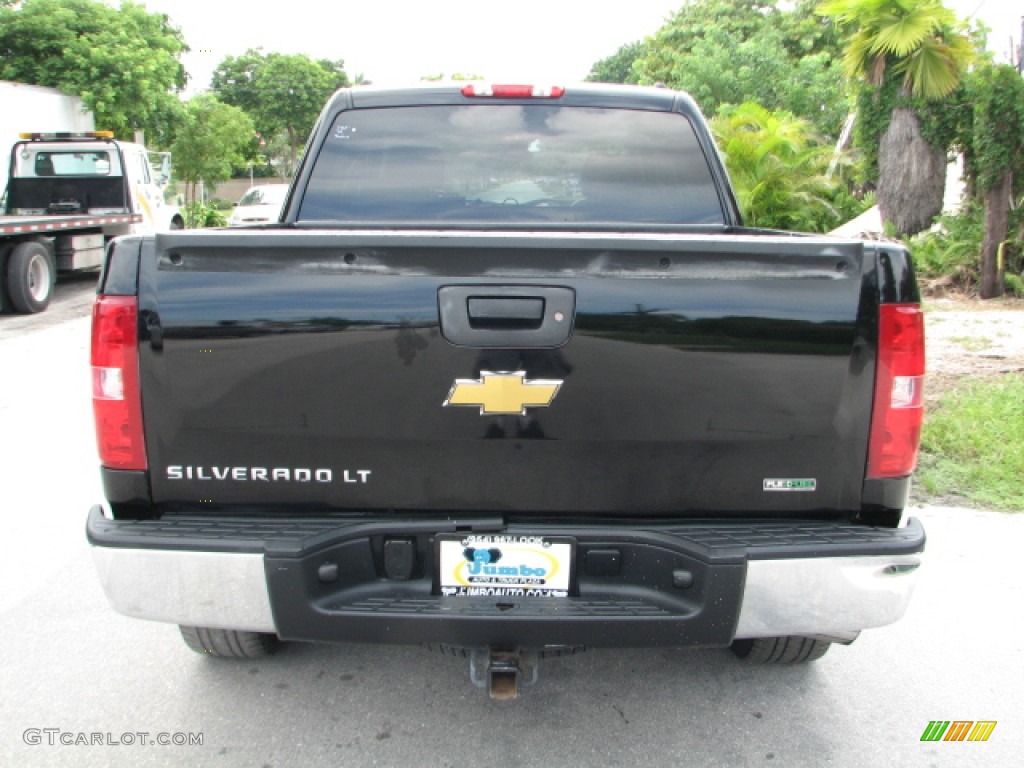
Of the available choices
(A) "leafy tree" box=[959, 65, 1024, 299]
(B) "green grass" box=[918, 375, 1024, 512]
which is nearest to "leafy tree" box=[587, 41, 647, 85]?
(A) "leafy tree" box=[959, 65, 1024, 299]

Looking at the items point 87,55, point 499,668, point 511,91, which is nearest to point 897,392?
point 499,668

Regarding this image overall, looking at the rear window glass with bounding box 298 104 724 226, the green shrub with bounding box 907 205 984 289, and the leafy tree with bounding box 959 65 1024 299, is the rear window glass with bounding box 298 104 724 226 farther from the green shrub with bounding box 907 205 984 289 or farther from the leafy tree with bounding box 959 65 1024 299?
the green shrub with bounding box 907 205 984 289

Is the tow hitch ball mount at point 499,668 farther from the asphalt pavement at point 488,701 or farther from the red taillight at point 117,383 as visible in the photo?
the red taillight at point 117,383

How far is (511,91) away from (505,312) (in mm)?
1800

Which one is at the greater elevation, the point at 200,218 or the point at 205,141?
the point at 205,141

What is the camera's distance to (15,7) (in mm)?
24047

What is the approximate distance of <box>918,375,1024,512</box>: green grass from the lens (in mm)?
4957

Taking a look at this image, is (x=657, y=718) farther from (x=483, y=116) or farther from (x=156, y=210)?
(x=156, y=210)

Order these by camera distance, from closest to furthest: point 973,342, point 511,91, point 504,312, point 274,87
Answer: point 504,312 → point 511,91 → point 973,342 → point 274,87

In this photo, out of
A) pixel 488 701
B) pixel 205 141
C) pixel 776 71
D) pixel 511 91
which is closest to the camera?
pixel 488 701

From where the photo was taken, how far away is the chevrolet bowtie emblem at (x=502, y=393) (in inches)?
87.1

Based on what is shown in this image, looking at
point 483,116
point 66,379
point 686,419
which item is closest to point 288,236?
point 686,419

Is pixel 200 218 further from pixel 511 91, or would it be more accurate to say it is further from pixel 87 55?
pixel 511 91

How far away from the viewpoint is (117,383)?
2.28 meters
